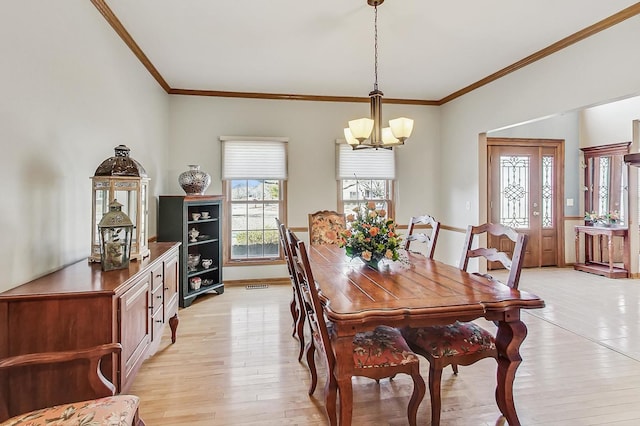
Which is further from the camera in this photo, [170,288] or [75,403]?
[170,288]

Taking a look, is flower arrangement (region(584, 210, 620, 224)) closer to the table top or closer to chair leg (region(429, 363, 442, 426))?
the table top

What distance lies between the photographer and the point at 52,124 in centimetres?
210

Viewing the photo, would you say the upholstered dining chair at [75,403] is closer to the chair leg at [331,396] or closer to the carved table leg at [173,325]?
the chair leg at [331,396]

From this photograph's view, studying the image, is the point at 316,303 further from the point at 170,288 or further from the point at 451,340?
the point at 170,288

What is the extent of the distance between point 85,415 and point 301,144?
436 centimetres

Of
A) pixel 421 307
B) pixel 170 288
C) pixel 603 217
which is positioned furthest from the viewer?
pixel 603 217

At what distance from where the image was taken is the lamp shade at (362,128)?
2.95 meters

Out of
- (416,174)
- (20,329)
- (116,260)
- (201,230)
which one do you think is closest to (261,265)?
(201,230)

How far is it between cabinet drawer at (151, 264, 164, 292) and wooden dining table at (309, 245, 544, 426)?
1122mm

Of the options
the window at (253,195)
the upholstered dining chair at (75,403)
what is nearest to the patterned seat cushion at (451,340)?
the upholstered dining chair at (75,403)

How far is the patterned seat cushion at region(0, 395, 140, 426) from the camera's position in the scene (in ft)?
4.24

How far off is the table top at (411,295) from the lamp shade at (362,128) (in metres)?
1.16

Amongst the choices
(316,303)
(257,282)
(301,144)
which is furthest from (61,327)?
(301,144)

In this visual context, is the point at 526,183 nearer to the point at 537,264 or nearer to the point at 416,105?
the point at 537,264
